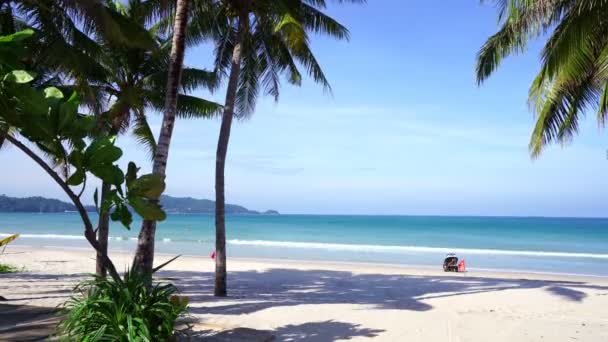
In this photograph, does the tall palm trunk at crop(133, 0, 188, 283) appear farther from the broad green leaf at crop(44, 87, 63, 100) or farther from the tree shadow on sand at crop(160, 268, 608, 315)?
the broad green leaf at crop(44, 87, 63, 100)

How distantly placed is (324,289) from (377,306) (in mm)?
2897

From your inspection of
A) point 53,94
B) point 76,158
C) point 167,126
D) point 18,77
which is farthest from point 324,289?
point 18,77

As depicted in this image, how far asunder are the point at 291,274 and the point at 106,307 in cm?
1076

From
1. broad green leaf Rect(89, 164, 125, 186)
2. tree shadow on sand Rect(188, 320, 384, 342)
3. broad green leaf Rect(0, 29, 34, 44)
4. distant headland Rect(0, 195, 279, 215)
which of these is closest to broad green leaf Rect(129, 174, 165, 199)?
broad green leaf Rect(89, 164, 125, 186)

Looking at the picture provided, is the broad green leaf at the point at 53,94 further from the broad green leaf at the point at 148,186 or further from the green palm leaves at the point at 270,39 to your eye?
the green palm leaves at the point at 270,39

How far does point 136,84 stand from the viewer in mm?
11547

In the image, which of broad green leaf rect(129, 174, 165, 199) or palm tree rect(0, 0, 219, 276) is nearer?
broad green leaf rect(129, 174, 165, 199)

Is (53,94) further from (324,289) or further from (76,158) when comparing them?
(324,289)

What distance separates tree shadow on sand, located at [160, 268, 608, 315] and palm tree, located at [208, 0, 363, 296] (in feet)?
3.62

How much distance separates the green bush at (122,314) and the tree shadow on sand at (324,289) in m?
2.97


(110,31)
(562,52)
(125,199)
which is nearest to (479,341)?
(562,52)

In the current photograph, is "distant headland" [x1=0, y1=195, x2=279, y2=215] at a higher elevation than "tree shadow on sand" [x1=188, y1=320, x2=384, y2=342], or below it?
higher

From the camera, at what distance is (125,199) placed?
373cm

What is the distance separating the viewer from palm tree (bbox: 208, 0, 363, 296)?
9.66m
